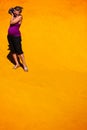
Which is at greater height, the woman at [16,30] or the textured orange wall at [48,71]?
the woman at [16,30]

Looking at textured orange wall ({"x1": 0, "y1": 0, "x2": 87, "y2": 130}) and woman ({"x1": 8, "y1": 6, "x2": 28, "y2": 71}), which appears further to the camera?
woman ({"x1": 8, "y1": 6, "x2": 28, "y2": 71})

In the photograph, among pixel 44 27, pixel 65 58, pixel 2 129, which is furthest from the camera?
pixel 44 27

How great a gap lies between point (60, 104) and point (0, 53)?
289cm

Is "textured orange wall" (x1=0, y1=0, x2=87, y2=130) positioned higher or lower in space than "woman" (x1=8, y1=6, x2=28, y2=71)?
lower

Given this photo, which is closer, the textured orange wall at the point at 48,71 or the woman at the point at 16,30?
the textured orange wall at the point at 48,71

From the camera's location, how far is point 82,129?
5840 mm

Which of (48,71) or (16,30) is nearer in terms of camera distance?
(16,30)

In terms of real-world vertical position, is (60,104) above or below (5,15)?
below

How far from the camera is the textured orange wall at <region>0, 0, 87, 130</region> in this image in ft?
20.1

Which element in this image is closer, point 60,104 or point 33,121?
point 33,121

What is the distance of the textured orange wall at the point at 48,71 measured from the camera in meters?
6.12

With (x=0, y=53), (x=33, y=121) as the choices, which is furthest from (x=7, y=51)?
(x=33, y=121)

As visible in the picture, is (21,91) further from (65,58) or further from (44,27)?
(44,27)

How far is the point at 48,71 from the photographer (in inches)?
303
